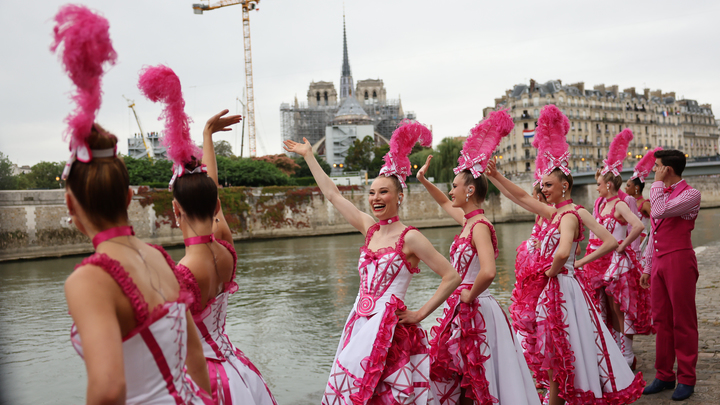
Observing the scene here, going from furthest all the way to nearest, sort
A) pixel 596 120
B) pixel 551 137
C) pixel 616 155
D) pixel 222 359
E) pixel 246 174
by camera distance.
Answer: pixel 596 120 → pixel 246 174 → pixel 616 155 → pixel 551 137 → pixel 222 359

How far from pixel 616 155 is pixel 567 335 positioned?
376 centimetres

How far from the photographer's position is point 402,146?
4.38 metres

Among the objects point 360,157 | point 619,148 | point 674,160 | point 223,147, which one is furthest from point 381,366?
point 223,147

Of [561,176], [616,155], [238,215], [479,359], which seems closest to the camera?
[479,359]

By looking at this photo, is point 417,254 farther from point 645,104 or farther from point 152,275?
point 645,104

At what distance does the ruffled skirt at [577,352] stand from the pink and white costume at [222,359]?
289 cm

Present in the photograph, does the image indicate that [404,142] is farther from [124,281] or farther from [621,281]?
[621,281]

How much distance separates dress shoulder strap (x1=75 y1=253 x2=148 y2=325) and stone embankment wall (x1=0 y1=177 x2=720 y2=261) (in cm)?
2680

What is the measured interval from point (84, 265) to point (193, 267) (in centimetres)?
108

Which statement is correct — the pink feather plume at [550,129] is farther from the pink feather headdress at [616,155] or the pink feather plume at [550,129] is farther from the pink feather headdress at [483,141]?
the pink feather headdress at [616,155]

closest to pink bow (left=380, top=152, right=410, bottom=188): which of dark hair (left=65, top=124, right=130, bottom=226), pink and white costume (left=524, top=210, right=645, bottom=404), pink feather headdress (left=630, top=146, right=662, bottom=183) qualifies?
pink and white costume (left=524, top=210, right=645, bottom=404)

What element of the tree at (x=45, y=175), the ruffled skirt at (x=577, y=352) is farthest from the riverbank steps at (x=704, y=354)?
the tree at (x=45, y=175)

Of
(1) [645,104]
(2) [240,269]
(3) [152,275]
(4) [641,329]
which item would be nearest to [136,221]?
(2) [240,269]

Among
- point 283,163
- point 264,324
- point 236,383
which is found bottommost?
point 264,324
